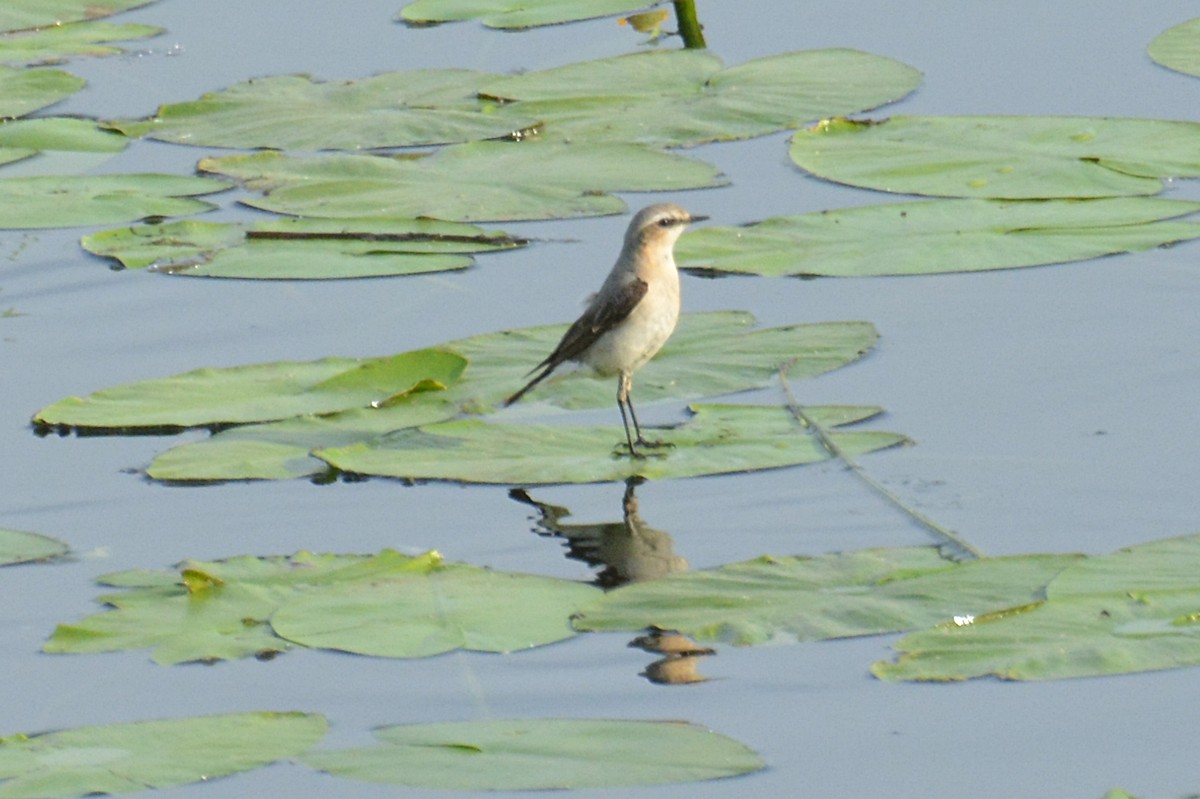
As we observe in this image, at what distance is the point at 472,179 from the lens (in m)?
8.00

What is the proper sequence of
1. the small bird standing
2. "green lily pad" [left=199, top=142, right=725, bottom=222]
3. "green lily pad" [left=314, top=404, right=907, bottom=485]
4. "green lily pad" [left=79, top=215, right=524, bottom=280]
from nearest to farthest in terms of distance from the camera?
"green lily pad" [left=314, top=404, right=907, bottom=485] → the small bird standing → "green lily pad" [left=79, top=215, right=524, bottom=280] → "green lily pad" [left=199, top=142, right=725, bottom=222]

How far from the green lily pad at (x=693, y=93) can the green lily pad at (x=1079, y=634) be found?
4.27 metres

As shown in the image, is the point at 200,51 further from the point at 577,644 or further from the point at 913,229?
the point at 577,644

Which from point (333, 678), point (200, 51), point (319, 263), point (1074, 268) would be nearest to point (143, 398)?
point (319, 263)

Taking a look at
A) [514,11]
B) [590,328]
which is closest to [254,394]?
[590,328]

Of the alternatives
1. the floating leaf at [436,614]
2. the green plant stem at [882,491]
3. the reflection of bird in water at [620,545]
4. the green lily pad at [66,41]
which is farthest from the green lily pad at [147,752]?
the green lily pad at [66,41]

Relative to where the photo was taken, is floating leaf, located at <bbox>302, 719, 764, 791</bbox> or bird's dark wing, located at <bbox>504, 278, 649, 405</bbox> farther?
bird's dark wing, located at <bbox>504, 278, 649, 405</bbox>

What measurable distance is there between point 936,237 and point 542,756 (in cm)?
353

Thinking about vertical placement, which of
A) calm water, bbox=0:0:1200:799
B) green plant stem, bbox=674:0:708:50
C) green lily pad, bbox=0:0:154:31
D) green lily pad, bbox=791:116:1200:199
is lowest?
calm water, bbox=0:0:1200:799

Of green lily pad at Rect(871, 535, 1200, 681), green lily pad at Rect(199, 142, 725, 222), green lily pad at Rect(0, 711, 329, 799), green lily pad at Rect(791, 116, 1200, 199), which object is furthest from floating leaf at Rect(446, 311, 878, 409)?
green lily pad at Rect(0, 711, 329, 799)

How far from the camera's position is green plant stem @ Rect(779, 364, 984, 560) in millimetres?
4906

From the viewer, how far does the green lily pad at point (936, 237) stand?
6.83 meters

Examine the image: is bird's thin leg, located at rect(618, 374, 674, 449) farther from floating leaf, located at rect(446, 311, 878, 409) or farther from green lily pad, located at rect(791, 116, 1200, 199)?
green lily pad, located at rect(791, 116, 1200, 199)

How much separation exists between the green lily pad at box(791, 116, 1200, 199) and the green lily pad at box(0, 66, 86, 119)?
12.3 ft
